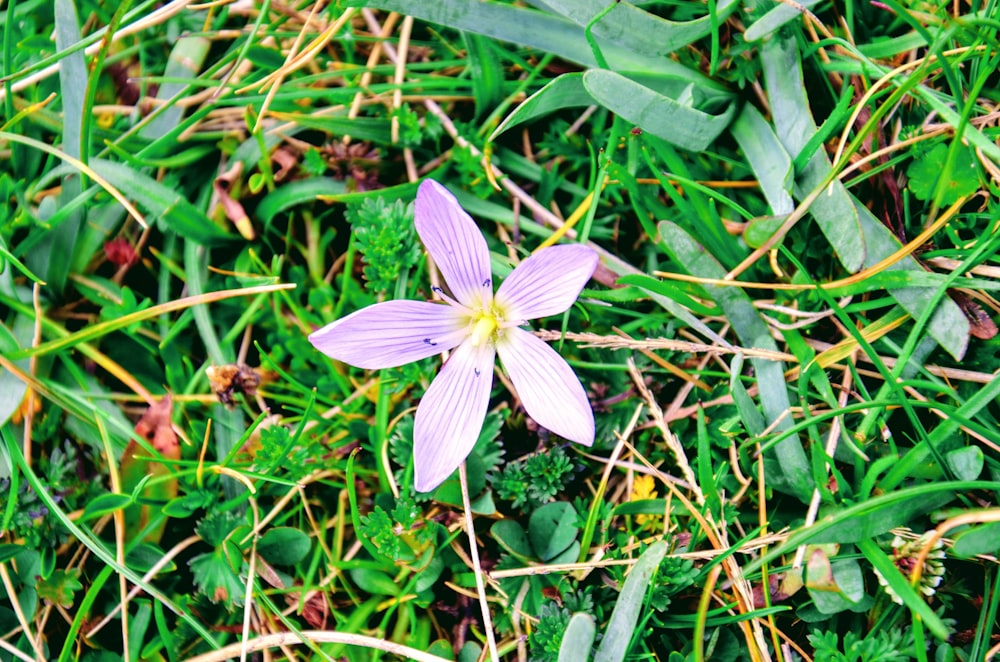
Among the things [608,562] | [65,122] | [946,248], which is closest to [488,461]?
[608,562]

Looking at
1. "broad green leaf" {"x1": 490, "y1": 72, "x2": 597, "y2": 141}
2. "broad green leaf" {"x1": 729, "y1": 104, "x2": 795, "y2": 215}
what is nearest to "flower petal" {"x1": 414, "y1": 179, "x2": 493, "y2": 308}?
"broad green leaf" {"x1": 490, "y1": 72, "x2": 597, "y2": 141}

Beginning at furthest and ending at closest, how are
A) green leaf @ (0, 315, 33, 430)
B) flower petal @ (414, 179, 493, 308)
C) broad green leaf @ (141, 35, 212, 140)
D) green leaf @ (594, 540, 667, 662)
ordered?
broad green leaf @ (141, 35, 212, 140) < green leaf @ (0, 315, 33, 430) < green leaf @ (594, 540, 667, 662) < flower petal @ (414, 179, 493, 308)

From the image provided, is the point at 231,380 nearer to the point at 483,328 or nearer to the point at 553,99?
the point at 483,328

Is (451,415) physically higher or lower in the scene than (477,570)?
higher

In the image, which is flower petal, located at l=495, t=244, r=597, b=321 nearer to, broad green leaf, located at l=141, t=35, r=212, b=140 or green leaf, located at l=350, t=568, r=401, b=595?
green leaf, located at l=350, t=568, r=401, b=595

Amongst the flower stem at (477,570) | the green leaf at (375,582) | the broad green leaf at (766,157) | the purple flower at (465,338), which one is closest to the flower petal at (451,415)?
the purple flower at (465,338)

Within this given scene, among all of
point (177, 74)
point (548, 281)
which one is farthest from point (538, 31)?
point (177, 74)
